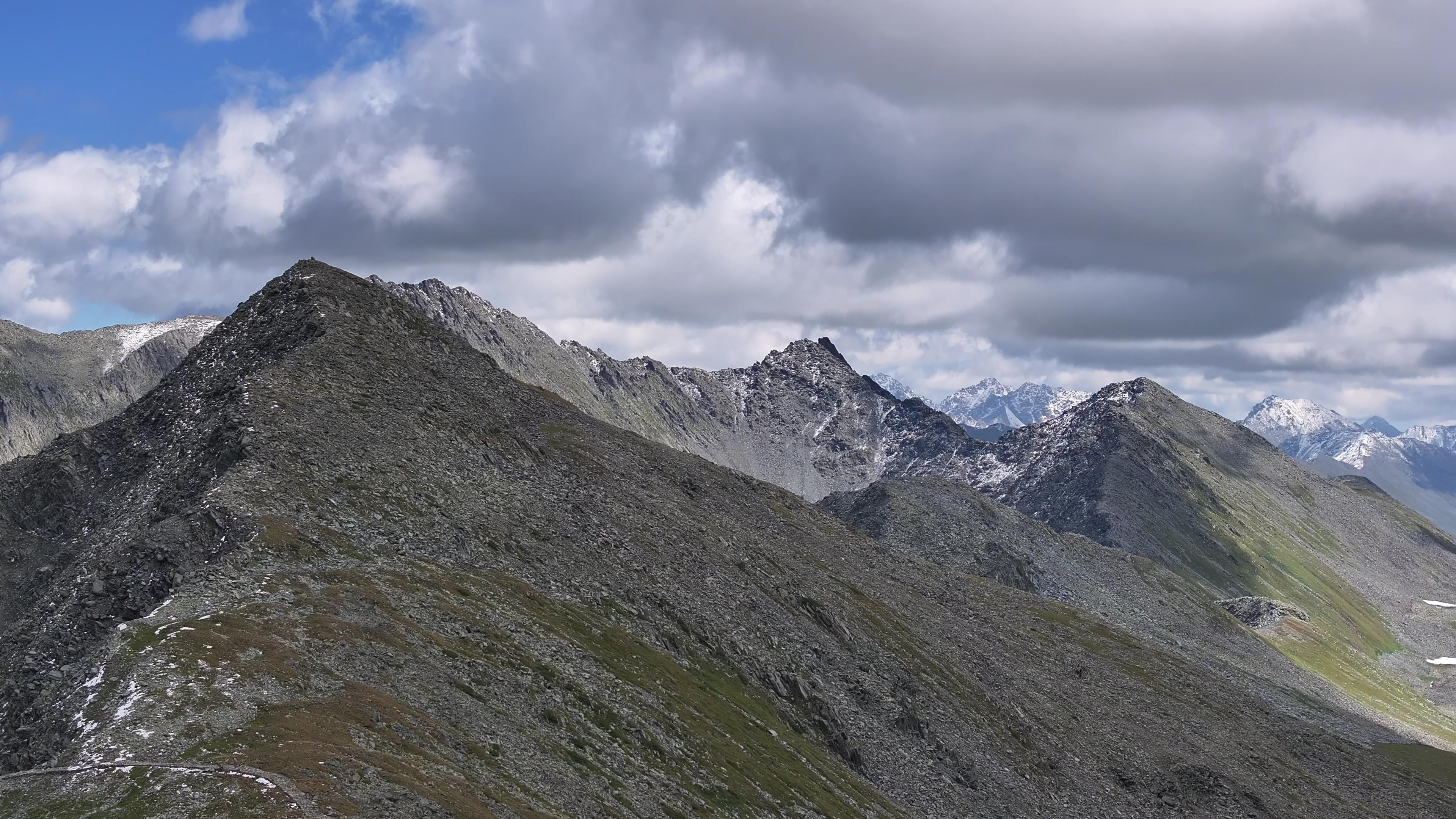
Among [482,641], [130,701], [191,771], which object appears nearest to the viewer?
[191,771]

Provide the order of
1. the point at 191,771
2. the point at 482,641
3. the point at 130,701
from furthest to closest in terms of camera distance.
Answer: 1. the point at 482,641
2. the point at 130,701
3. the point at 191,771

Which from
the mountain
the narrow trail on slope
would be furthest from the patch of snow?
the narrow trail on slope

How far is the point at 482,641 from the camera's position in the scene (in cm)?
8331

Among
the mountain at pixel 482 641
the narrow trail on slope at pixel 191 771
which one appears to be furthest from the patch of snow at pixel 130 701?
the narrow trail on slope at pixel 191 771

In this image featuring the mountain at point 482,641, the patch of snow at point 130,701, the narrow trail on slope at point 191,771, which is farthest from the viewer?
the mountain at point 482,641

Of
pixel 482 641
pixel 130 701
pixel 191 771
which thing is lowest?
pixel 191 771

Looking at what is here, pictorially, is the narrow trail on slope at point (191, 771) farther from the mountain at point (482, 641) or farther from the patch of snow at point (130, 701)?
the patch of snow at point (130, 701)

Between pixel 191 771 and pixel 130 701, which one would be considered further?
pixel 130 701

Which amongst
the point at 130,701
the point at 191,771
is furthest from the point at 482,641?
the point at 191,771

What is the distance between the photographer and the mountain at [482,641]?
59.9m

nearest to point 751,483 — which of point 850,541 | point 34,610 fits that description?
point 850,541

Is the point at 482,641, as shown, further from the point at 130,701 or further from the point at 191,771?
the point at 191,771

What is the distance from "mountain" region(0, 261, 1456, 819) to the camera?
59.9 metres

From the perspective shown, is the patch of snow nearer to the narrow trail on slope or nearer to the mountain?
the mountain
